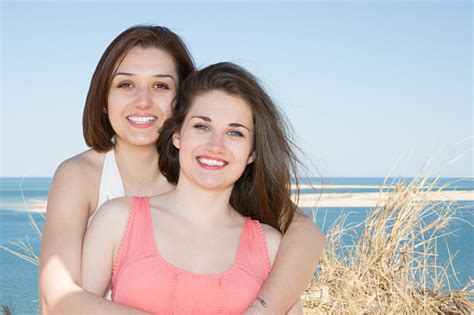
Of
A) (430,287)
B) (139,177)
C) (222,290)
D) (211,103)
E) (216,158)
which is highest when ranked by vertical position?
(211,103)

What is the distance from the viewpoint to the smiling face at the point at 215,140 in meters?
2.51

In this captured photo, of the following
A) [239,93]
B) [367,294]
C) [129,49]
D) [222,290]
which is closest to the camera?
[222,290]

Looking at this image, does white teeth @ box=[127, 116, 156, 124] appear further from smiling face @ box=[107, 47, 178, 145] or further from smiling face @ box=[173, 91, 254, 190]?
smiling face @ box=[173, 91, 254, 190]

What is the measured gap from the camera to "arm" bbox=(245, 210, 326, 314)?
2475 millimetres

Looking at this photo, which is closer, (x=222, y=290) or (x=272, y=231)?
(x=222, y=290)

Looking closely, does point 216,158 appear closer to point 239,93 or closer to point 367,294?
point 239,93

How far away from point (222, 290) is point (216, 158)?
0.47 m

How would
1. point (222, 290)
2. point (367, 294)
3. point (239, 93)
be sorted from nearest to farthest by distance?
point (222, 290) → point (239, 93) → point (367, 294)

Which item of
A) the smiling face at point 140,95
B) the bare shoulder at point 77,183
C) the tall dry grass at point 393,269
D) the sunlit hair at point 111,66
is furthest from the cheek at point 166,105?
the tall dry grass at point 393,269

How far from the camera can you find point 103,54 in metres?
2.91

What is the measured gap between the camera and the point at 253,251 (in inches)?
103

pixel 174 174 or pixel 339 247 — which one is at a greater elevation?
pixel 174 174

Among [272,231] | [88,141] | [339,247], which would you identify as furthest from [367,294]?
[88,141]

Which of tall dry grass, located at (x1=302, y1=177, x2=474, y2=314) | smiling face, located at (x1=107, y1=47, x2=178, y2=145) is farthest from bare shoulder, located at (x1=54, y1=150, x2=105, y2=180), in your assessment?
tall dry grass, located at (x1=302, y1=177, x2=474, y2=314)
